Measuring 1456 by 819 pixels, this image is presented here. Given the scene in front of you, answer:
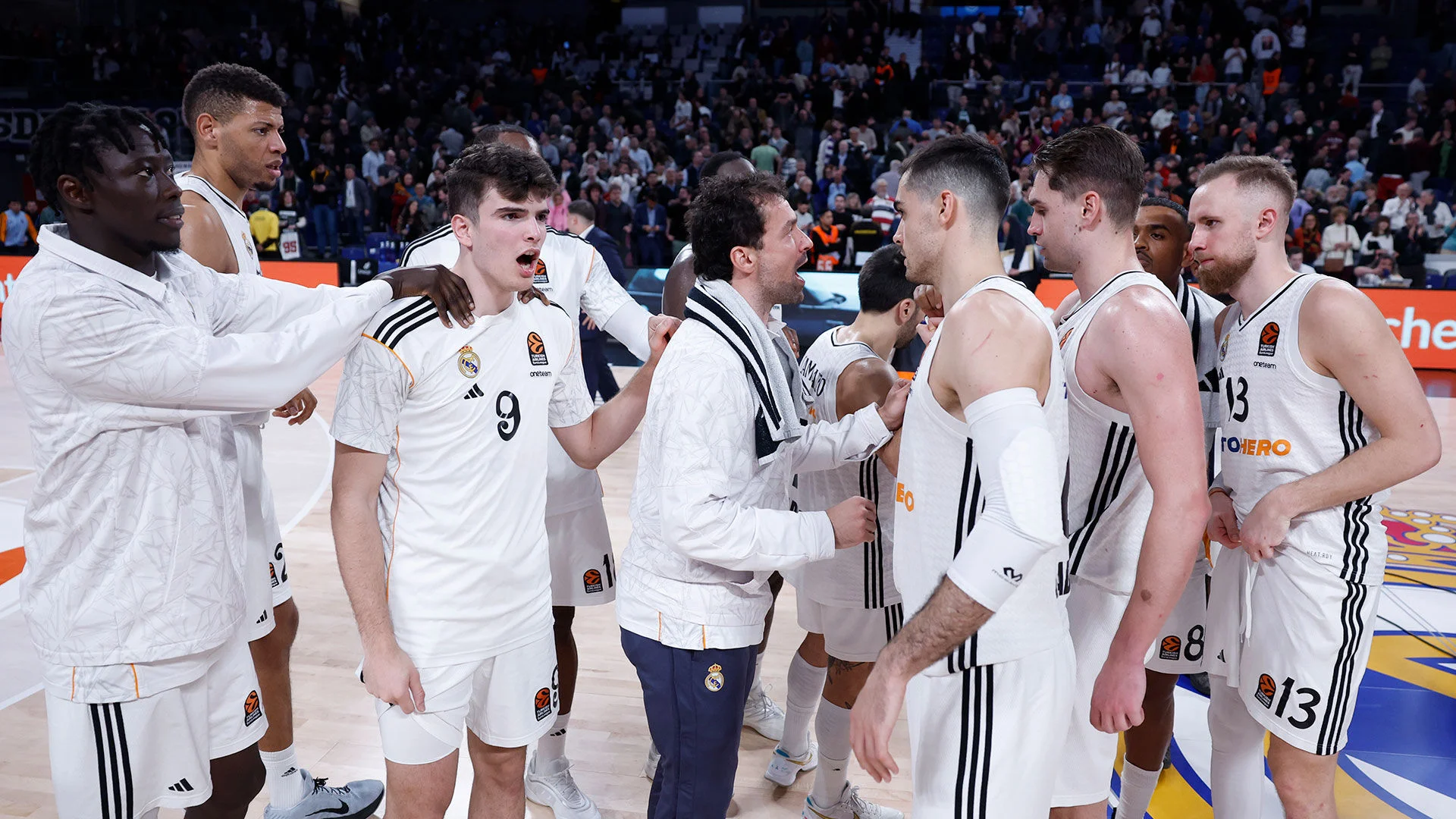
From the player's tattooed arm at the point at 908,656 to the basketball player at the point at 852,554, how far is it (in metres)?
1.29

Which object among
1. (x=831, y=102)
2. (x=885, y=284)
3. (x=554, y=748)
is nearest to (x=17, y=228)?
(x=831, y=102)

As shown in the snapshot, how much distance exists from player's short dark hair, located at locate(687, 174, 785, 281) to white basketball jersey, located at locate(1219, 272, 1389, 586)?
1466 millimetres

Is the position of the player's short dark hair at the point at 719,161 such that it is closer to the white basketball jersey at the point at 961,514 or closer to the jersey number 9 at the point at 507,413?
the jersey number 9 at the point at 507,413

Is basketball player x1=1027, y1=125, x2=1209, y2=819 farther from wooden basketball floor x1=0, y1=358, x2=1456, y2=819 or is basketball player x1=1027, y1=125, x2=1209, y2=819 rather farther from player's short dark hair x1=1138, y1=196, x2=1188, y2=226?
wooden basketball floor x1=0, y1=358, x2=1456, y2=819

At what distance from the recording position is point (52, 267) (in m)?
2.29

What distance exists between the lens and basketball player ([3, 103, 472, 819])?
90.0 inches

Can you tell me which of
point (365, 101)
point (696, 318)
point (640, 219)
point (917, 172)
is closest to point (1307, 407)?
point (917, 172)

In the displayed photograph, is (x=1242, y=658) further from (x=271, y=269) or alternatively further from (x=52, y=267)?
(x=271, y=269)

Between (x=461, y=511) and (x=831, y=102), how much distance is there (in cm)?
1753

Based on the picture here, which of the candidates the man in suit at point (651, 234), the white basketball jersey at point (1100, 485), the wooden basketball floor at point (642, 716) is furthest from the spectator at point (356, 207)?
the white basketball jersey at point (1100, 485)

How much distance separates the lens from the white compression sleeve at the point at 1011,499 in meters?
1.93

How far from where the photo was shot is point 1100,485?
8.89ft

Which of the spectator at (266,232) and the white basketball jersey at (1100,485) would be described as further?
the spectator at (266,232)

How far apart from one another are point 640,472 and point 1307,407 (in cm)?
188
